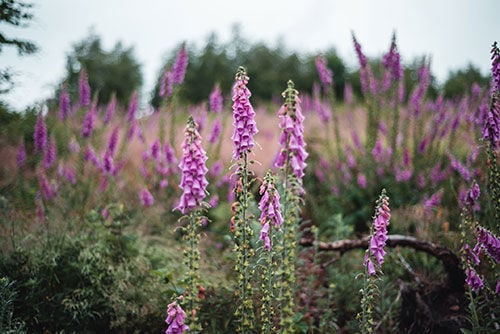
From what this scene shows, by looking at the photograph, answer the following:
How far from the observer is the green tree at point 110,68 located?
Answer: 79.1ft

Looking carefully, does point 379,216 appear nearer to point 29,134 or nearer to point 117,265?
point 117,265

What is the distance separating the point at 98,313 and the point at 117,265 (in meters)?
0.57

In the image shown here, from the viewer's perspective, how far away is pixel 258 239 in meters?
3.18

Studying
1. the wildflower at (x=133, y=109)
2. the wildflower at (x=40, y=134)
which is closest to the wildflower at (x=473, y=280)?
the wildflower at (x=40, y=134)

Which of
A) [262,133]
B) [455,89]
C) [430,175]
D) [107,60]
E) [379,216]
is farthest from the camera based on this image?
[107,60]

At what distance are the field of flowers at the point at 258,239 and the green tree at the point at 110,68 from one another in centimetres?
1852

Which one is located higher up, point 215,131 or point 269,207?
point 215,131

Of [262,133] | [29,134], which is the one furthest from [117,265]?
[262,133]

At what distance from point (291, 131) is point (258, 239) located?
3.85 ft

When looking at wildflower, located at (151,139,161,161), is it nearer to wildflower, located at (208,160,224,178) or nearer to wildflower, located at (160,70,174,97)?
wildflower, located at (160,70,174,97)

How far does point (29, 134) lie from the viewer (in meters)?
6.14

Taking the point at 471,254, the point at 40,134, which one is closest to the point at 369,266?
the point at 471,254

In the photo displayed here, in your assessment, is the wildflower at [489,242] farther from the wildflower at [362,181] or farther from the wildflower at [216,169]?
the wildflower at [216,169]

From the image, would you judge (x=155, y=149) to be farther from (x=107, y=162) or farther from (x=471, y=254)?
(x=471, y=254)
